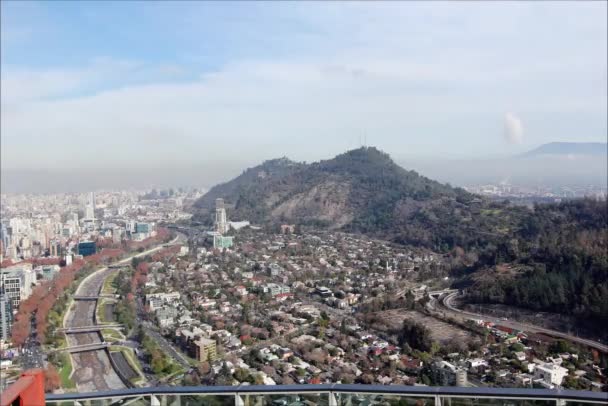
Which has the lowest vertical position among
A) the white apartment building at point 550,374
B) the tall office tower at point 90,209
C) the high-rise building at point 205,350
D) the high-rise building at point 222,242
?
the high-rise building at point 205,350

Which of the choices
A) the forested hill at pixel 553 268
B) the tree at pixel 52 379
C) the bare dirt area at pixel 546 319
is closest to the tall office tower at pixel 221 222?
the forested hill at pixel 553 268

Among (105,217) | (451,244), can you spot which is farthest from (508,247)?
(105,217)

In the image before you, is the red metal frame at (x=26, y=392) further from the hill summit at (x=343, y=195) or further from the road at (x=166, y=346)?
the hill summit at (x=343, y=195)

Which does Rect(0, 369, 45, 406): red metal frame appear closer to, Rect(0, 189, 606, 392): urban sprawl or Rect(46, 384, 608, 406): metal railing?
Rect(46, 384, 608, 406): metal railing

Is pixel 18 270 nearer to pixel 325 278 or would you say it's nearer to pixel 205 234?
pixel 325 278

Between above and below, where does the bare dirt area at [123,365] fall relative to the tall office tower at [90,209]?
below

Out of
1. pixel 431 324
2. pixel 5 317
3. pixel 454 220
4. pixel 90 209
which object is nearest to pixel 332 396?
pixel 431 324
